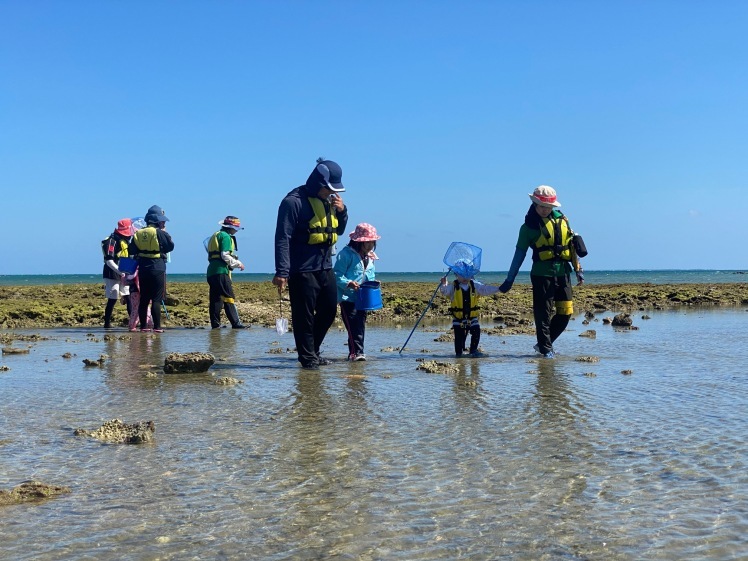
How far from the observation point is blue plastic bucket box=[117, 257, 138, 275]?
51.6 ft

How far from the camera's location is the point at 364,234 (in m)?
10.4

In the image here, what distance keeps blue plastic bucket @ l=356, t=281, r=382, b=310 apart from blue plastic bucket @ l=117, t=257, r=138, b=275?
6.88 metres

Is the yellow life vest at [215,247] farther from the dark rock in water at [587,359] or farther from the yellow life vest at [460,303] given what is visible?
the dark rock in water at [587,359]

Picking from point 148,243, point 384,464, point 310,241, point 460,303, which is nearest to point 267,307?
point 148,243

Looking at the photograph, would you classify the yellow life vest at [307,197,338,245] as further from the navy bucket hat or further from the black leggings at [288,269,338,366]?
the navy bucket hat

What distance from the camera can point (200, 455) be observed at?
5117 millimetres

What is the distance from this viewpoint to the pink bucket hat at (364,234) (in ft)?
34.0

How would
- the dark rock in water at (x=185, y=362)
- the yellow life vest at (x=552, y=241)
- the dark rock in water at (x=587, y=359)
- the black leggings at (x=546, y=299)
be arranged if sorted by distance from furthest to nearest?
1. the black leggings at (x=546, y=299)
2. the yellow life vest at (x=552, y=241)
3. the dark rock in water at (x=587, y=359)
4. the dark rock in water at (x=185, y=362)

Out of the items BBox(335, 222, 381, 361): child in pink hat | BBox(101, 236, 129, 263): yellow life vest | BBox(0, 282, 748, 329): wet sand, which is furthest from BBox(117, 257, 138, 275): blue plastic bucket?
BBox(335, 222, 381, 361): child in pink hat

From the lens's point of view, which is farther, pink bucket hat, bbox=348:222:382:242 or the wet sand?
the wet sand

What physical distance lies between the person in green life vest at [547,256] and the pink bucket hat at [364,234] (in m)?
1.85

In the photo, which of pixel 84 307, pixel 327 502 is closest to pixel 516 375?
pixel 327 502

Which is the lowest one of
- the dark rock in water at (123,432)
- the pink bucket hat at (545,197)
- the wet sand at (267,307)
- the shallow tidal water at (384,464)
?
the shallow tidal water at (384,464)

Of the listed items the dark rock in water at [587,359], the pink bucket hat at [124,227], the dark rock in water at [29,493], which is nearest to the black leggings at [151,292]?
→ the pink bucket hat at [124,227]
